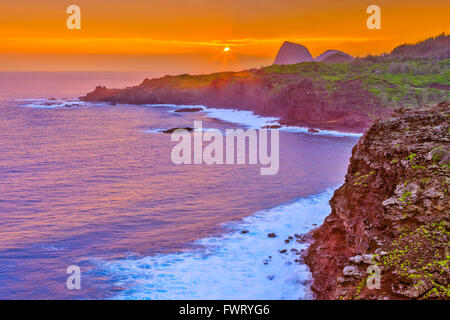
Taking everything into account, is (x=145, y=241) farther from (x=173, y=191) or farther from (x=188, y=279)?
(x=173, y=191)

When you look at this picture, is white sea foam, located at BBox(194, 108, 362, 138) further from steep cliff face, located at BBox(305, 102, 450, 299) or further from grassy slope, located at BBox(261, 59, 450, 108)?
steep cliff face, located at BBox(305, 102, 450, 299)

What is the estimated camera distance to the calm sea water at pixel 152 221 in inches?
620

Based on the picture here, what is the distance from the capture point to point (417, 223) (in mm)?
9516

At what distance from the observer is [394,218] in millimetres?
9961

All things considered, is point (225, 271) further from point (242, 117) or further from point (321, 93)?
point (242, 117)

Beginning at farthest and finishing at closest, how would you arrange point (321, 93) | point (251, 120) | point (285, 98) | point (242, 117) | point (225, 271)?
point (242, 117) < point (285, 98) < point (251, 120) < point (321, 93) < point (225, 271)

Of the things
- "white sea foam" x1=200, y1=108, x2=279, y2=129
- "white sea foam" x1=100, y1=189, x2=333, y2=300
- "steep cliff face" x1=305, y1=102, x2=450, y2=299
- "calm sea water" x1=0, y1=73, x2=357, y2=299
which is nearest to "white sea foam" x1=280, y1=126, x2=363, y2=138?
"white sea foam" x1=200, y1=108, x2=279, y2=129

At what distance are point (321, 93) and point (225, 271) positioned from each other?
65.2 metres

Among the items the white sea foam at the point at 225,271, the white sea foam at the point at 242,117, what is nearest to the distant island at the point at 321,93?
the white sea foam at the point at 242,117

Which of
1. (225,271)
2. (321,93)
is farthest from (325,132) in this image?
(225,271)

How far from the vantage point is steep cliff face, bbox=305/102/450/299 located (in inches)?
321

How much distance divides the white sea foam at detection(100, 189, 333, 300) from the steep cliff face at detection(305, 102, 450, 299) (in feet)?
4.06
